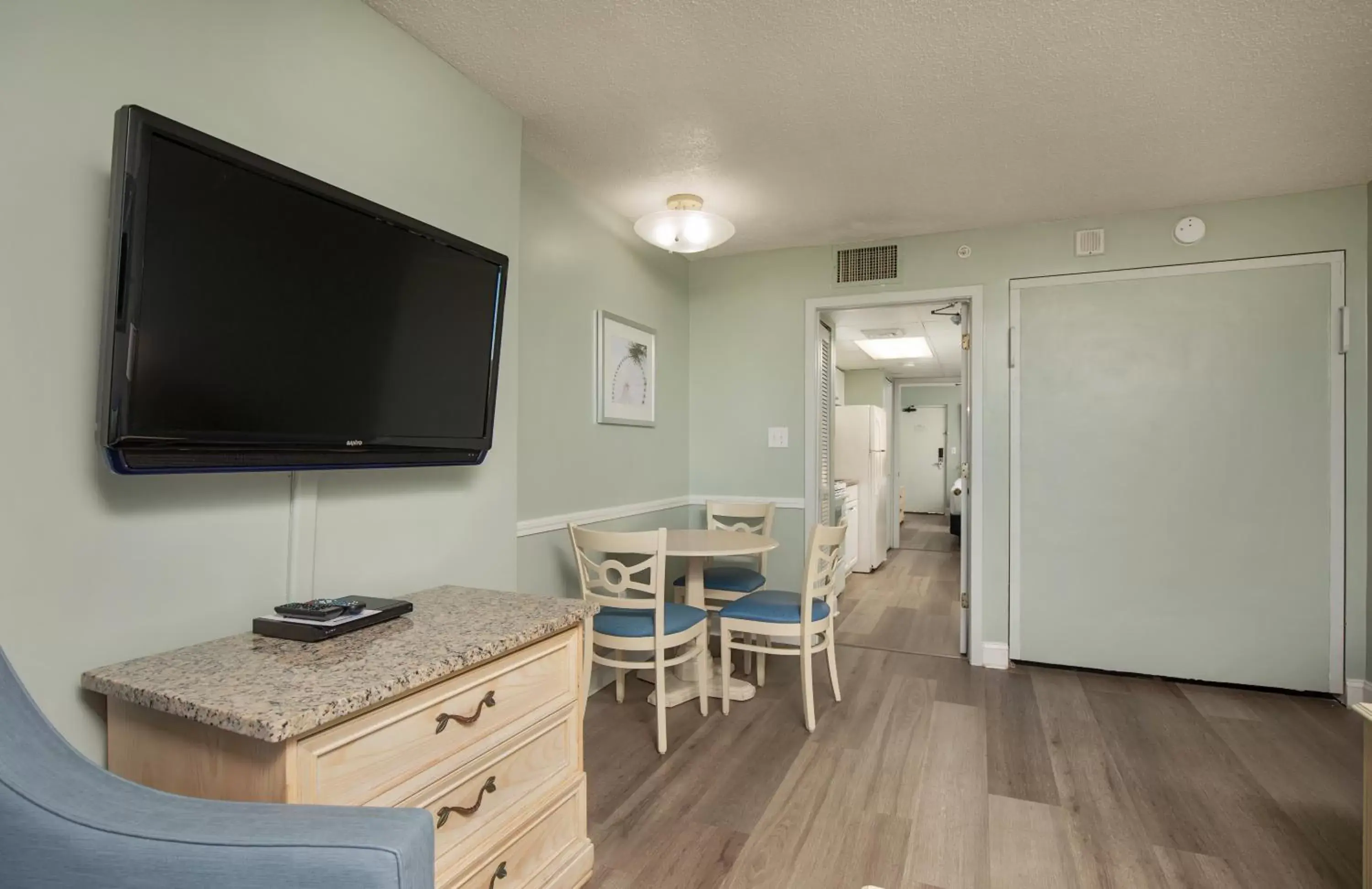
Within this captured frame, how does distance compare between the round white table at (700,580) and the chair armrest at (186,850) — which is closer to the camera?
the chair armrest at (186,850)

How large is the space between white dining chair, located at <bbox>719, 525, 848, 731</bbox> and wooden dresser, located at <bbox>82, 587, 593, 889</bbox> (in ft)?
4.17

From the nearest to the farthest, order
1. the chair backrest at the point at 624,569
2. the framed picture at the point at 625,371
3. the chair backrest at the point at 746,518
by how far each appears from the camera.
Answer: the chair backrest at the point at 624,569 < the framed picture at the point at 625,371 < the chair backrest at the point at 746,518

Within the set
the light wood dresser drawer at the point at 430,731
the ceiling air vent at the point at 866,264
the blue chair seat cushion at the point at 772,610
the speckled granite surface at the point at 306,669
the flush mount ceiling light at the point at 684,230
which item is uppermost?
the ceiling air vent at the point at 866,264

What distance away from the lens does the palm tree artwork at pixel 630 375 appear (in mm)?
3521

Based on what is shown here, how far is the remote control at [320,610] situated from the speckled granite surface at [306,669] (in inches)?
2.4

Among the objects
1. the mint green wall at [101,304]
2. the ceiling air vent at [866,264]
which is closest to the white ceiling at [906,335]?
the ceiling air vent at [866,264]

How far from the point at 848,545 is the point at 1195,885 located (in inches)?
174

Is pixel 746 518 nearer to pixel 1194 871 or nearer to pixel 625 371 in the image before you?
pixel 625 371

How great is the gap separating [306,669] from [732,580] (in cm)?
253

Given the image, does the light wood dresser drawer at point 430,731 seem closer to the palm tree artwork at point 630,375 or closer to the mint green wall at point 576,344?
the mint green wall at point 576,344

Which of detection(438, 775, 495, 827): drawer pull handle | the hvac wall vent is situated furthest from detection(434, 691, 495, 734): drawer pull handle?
the hvac wall vent

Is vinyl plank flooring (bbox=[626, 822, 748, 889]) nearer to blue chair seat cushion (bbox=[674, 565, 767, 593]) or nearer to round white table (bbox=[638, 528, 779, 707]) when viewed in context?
round white table (bbox=[638, 528, 779, 707])

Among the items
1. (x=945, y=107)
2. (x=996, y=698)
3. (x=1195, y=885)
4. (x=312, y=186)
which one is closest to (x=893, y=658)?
(x=996, y=698)

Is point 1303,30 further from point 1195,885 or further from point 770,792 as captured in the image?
point 770,792
